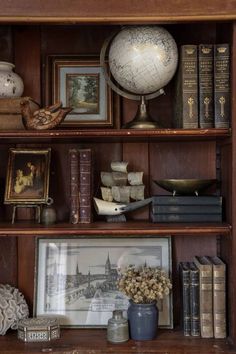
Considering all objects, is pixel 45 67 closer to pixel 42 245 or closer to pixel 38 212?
pixel 38 212

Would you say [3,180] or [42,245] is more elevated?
[3,180]

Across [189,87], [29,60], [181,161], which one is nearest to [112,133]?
[189,87]

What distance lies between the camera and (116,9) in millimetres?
1518

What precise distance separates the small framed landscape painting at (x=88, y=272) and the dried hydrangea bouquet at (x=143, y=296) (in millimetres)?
137

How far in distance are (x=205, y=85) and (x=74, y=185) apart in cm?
56

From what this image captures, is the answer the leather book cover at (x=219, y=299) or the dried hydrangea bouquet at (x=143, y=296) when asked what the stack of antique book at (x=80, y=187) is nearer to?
the dried hydrangea bouquet at (x=143, y=296)

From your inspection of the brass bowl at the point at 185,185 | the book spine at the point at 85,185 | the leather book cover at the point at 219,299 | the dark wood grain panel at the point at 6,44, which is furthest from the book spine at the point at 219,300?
the dark wood grain panel at the point at 6,44

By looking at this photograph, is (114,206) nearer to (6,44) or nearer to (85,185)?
(85,185)

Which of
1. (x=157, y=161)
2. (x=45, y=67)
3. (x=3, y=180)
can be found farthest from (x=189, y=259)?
(x=45, y=67)

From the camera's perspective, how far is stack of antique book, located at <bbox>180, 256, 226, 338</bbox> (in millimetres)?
1684

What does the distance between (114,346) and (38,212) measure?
0.54 meters

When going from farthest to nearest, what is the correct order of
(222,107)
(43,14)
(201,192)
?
1. (201,192)
2. (222,107)
3. (43,14)

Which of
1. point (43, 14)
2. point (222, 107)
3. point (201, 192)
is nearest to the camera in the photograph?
point (43, 14)

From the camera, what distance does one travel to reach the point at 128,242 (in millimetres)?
1856
